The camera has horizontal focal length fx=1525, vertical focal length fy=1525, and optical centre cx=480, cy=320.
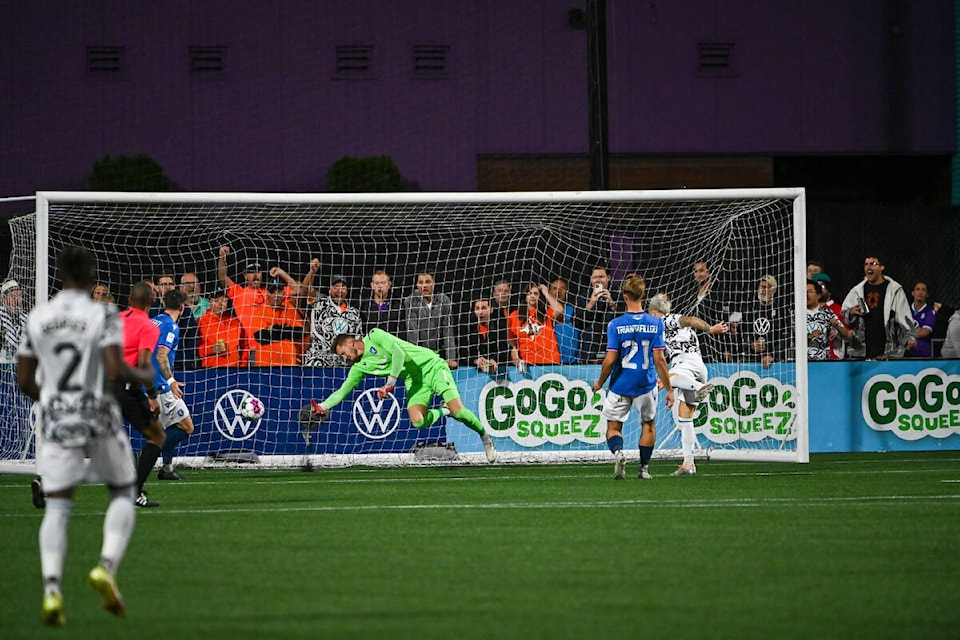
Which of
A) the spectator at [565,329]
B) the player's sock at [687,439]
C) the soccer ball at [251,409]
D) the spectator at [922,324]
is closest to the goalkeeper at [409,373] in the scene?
the soccer ball at [251,409]

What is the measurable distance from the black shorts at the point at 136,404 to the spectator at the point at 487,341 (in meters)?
6.01

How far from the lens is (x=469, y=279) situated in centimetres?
1794

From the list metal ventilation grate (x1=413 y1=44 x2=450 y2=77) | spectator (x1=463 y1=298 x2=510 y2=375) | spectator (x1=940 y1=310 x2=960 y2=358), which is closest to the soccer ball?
spectator (x1=463 y1=298 x2=510 y2=375)

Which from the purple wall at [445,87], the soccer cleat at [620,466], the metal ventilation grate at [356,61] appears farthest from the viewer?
the metal ventilation grate at [356,61]

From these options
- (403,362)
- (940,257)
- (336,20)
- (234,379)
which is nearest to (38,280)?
(234,379)

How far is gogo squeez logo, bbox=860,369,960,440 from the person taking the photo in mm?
17875

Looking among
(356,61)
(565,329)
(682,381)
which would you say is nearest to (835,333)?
(565,329)

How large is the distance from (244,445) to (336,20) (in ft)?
50.0

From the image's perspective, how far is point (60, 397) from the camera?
6957mm

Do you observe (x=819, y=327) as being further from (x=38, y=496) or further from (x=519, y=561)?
(x=519, y=561)

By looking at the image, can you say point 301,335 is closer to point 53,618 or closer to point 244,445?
point 244,445

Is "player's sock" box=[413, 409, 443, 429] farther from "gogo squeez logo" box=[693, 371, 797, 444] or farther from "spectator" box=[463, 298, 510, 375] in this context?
"gogo squeez logo" box=[693, 371, 797, 444]

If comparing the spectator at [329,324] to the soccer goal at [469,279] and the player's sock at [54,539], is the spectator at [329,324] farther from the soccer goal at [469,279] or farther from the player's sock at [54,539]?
the player's sock at [54,539]

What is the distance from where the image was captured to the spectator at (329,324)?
17359mm
